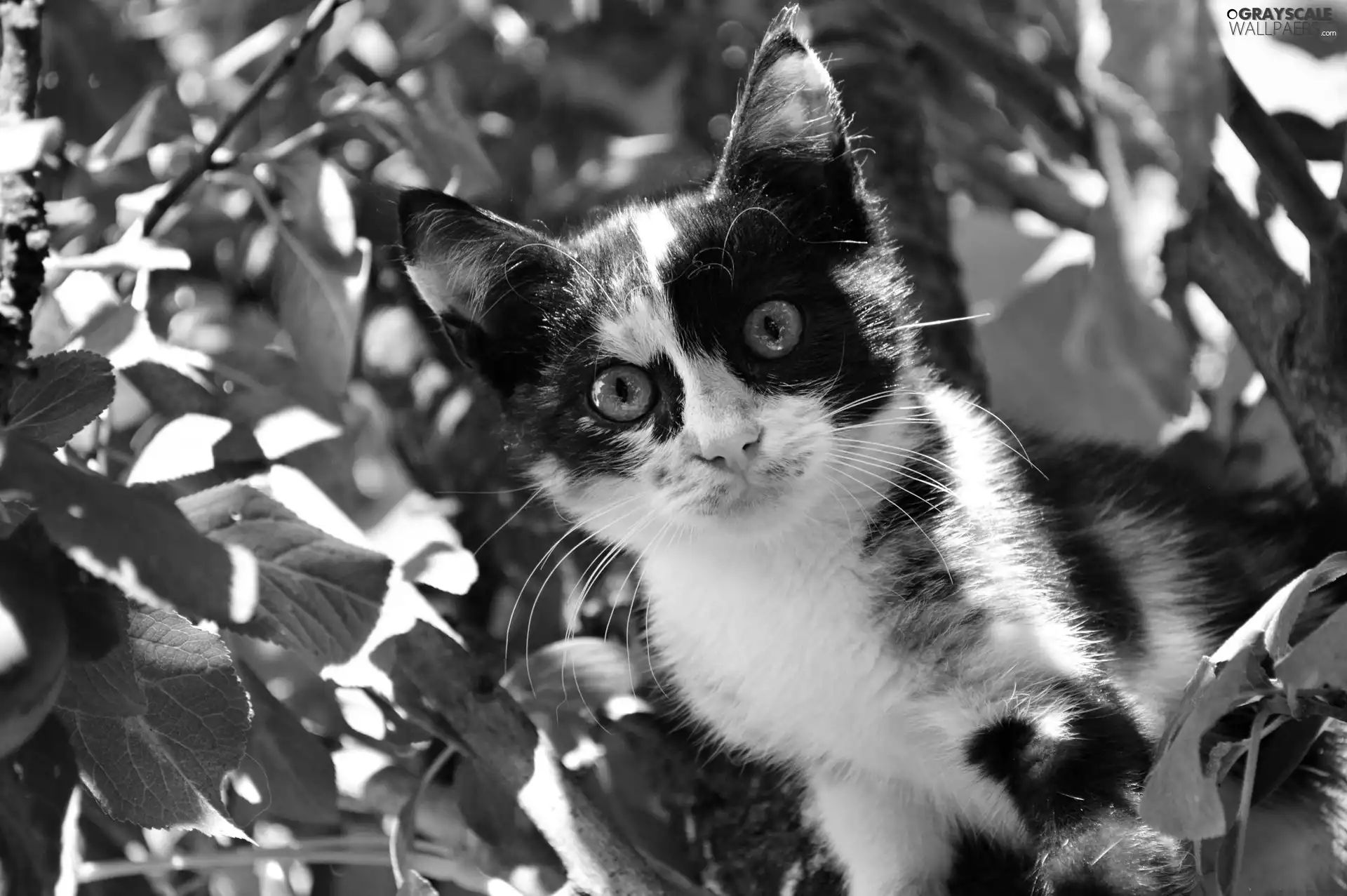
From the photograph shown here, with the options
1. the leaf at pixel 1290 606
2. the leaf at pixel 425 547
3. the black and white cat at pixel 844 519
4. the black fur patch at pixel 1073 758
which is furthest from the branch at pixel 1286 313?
the leaf at pixel 425 547

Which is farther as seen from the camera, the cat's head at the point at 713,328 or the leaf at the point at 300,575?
the cat's head at the point at 713,328

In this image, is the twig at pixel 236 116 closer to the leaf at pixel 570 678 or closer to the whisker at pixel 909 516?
the leaf at pixel 570 678

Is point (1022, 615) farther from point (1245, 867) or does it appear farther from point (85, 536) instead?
point (85, 536)

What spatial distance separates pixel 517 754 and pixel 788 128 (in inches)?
36.3

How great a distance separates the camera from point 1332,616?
1.03m

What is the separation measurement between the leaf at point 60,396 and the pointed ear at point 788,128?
95 cm

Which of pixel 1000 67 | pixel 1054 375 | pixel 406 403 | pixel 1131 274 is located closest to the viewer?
pixel 1131 274

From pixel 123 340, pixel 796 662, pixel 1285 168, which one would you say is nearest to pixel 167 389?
pixel 123 340

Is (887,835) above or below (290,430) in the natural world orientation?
below

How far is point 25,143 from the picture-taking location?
1014mm

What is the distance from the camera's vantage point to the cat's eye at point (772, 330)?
1.65 metres

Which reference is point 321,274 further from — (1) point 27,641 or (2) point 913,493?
(1) point 27,641

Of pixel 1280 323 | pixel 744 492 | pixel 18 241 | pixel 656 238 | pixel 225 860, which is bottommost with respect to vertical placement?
pixel 225 860

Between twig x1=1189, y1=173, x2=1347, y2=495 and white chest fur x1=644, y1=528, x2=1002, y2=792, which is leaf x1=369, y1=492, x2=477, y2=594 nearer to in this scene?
white chest fur x1=644, y1=528, x2=1002, y2=792
